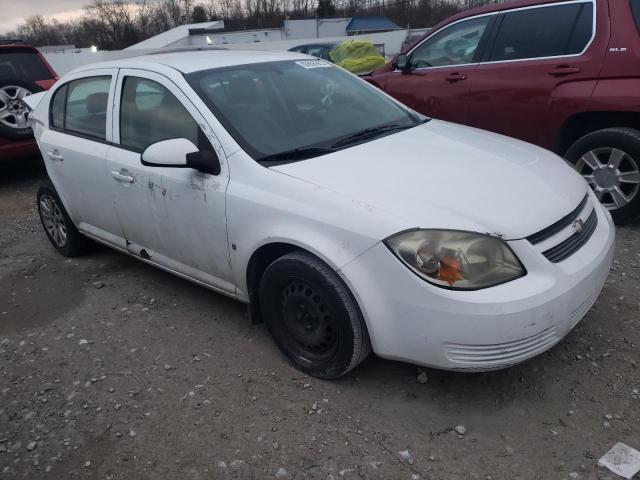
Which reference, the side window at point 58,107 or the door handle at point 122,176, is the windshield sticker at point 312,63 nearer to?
the door handle at point 122,176

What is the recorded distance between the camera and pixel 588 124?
15.4 ft

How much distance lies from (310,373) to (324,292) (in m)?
0.57

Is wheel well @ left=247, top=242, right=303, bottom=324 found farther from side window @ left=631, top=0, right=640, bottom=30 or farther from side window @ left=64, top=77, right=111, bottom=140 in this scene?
side window @ left=631, top=0, right=640, bottom=30

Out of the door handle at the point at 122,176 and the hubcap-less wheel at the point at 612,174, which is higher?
the door handle at the point at 122,176

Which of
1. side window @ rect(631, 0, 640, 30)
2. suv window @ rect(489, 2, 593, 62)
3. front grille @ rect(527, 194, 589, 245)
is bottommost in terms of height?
front grille @ rect(527, 194, 589, 245)

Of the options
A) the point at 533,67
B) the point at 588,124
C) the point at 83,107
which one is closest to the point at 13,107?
the point at 83,107

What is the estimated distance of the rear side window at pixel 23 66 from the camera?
23.2ft

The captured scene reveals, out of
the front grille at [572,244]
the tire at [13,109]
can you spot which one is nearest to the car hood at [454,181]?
the front grille at [572,244]

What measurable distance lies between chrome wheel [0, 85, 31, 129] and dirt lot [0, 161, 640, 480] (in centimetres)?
402

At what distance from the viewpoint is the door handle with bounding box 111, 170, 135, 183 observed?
355cm

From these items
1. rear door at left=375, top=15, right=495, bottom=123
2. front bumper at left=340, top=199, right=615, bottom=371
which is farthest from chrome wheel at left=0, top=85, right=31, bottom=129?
front bumper at left=340, top=199, right=615, bottom=371

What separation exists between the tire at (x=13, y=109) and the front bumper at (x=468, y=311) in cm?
590

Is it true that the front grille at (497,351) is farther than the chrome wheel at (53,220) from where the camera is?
No

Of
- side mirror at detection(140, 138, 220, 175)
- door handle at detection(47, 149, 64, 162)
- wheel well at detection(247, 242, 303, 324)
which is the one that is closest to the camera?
wheel well at detection(247, 242, 303, 324)
